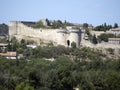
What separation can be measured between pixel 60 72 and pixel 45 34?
82.8ft

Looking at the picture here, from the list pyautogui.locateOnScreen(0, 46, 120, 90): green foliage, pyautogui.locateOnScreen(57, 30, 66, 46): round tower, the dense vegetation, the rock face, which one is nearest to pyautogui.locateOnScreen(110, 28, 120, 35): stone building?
the rock face

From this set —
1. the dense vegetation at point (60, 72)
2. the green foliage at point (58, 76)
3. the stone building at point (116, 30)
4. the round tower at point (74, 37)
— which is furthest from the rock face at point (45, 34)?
the green foliage at point (58, 76)

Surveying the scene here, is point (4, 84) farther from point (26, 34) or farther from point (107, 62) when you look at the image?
point (26, 34)

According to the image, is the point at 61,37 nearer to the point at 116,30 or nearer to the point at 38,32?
the point at 38,32

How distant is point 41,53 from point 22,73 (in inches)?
658

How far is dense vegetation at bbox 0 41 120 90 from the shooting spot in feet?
109

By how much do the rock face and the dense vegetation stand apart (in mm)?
3754

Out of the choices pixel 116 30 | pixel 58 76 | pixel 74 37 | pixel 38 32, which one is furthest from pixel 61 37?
pixel 58 76

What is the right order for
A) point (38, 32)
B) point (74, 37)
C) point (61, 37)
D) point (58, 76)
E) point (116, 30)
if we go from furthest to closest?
point (116, 30)
point (38, 32)
point (61, 37)
point (74, 37)
point (58, 76)

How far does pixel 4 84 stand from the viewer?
32281mm

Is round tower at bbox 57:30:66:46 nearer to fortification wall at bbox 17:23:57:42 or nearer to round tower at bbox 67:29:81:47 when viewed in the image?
round tower at bbox 67:29:81:47

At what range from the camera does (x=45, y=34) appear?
2421 inches

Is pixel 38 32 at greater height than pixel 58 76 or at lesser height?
greater

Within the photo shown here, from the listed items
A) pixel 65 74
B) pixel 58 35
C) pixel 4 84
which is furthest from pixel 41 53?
pixel 4 84
